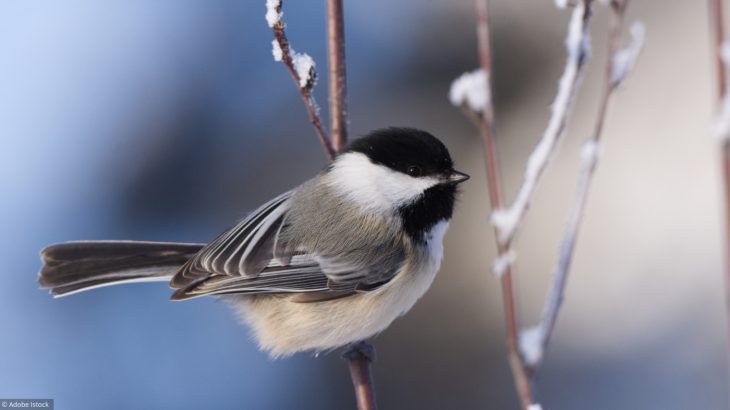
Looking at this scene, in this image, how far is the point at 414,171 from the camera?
1531 millimetres

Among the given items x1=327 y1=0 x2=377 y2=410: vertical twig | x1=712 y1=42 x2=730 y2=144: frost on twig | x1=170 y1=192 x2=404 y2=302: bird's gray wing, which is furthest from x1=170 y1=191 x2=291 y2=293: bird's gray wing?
x1=712 y1=42 x2=730 y2=144: frost on twig

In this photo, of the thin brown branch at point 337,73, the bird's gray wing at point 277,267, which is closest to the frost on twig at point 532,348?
the thin brown branch at point 337,73

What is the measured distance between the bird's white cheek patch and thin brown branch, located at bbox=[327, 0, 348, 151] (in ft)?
0.19

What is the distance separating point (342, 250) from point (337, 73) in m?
0.36

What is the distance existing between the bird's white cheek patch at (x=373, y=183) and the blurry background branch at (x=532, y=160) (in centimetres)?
83

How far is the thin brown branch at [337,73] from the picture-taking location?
51.4 inches

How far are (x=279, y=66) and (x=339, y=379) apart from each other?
4.40ft

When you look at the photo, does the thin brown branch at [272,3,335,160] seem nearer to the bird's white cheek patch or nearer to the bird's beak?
the bird's white cheek patch

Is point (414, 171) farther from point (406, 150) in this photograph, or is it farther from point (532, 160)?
point (532, 160)

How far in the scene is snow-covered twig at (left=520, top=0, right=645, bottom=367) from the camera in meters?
0.67

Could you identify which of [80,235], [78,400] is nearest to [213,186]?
[80,235]

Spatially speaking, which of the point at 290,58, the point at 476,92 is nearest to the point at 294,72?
the point at 290,58

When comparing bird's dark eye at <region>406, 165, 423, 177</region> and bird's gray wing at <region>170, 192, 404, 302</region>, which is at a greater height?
bird's dark eye at <region>406, 165, 423, 177</region>

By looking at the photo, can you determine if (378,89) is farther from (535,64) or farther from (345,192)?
(345,192)
